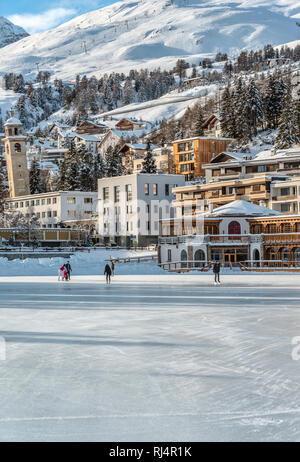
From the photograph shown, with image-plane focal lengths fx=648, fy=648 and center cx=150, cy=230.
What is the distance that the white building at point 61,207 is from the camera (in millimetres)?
94438

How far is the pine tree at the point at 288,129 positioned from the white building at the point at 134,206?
617 inches

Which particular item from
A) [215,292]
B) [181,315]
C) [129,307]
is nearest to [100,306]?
[129,307]

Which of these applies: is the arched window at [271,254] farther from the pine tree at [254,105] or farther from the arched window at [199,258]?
the pine tree at [254,105]

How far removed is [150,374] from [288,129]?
3193 inches

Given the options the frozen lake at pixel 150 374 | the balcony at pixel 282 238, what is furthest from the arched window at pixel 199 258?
the frozen lake at pixel 150 374

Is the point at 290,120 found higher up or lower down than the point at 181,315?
higher up

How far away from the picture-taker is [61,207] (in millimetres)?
94000

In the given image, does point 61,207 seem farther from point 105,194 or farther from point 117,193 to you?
point 117,193

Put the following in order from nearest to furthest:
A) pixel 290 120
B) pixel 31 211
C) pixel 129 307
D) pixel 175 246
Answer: pixel 129 307, pixel 175 246, pixel 290 120, pixel 31 211

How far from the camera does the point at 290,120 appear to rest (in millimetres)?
88125

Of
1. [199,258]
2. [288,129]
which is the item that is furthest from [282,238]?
[288,129]

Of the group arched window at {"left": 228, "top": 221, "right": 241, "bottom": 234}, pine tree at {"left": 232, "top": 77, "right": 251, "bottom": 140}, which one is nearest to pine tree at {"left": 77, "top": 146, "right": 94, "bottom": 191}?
pine tree at {"left": 232, "top": 77, "right": 251, "bottom": 140}

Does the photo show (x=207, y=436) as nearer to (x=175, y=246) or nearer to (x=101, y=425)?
(x=101, y=425)

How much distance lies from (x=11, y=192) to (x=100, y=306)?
292 ft
